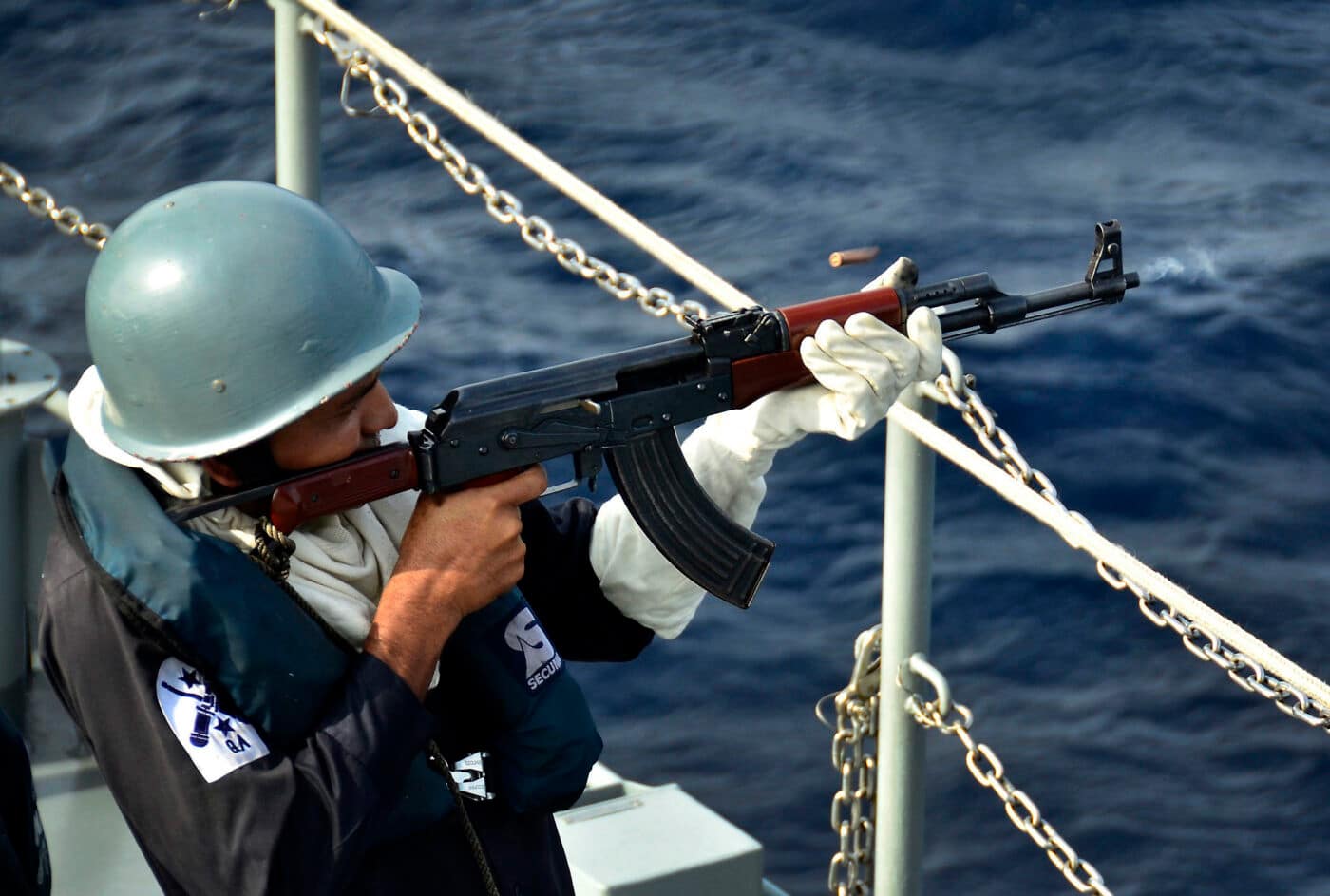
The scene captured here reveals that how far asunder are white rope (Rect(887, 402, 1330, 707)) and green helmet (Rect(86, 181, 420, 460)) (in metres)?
0.99

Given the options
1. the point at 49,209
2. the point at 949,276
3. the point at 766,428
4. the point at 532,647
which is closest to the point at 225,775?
the point at 532,647

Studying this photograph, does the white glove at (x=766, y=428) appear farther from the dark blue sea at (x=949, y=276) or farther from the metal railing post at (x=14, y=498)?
the dark blue sea at (x=949, y=276)

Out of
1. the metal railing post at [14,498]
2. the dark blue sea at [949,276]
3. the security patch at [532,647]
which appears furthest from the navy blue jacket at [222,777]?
the dark blue sea at [949,276]

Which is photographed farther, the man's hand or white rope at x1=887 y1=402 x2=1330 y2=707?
white rope at x1=887 y1=402 x2=1330 y2=707

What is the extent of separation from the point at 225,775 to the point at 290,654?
150 mm

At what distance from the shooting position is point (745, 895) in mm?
3148

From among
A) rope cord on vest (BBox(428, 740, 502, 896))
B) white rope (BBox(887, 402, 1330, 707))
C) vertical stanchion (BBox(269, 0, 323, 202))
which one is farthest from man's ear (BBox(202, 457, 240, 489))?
vertical stanchion (BBox(269, 0, 323, 202))

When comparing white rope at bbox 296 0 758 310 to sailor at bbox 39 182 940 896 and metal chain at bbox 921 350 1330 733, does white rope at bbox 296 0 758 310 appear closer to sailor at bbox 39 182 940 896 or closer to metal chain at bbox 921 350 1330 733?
metal chain at bbox 921 350 1330 733

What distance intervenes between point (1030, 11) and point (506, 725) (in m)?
8.30

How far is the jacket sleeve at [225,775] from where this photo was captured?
5.96 feet

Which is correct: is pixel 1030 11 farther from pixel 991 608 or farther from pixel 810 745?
pixel 810 745

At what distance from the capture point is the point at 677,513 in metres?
2.24

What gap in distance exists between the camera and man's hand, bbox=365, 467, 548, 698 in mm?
1947

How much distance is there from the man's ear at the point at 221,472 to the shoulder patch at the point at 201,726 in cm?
23
